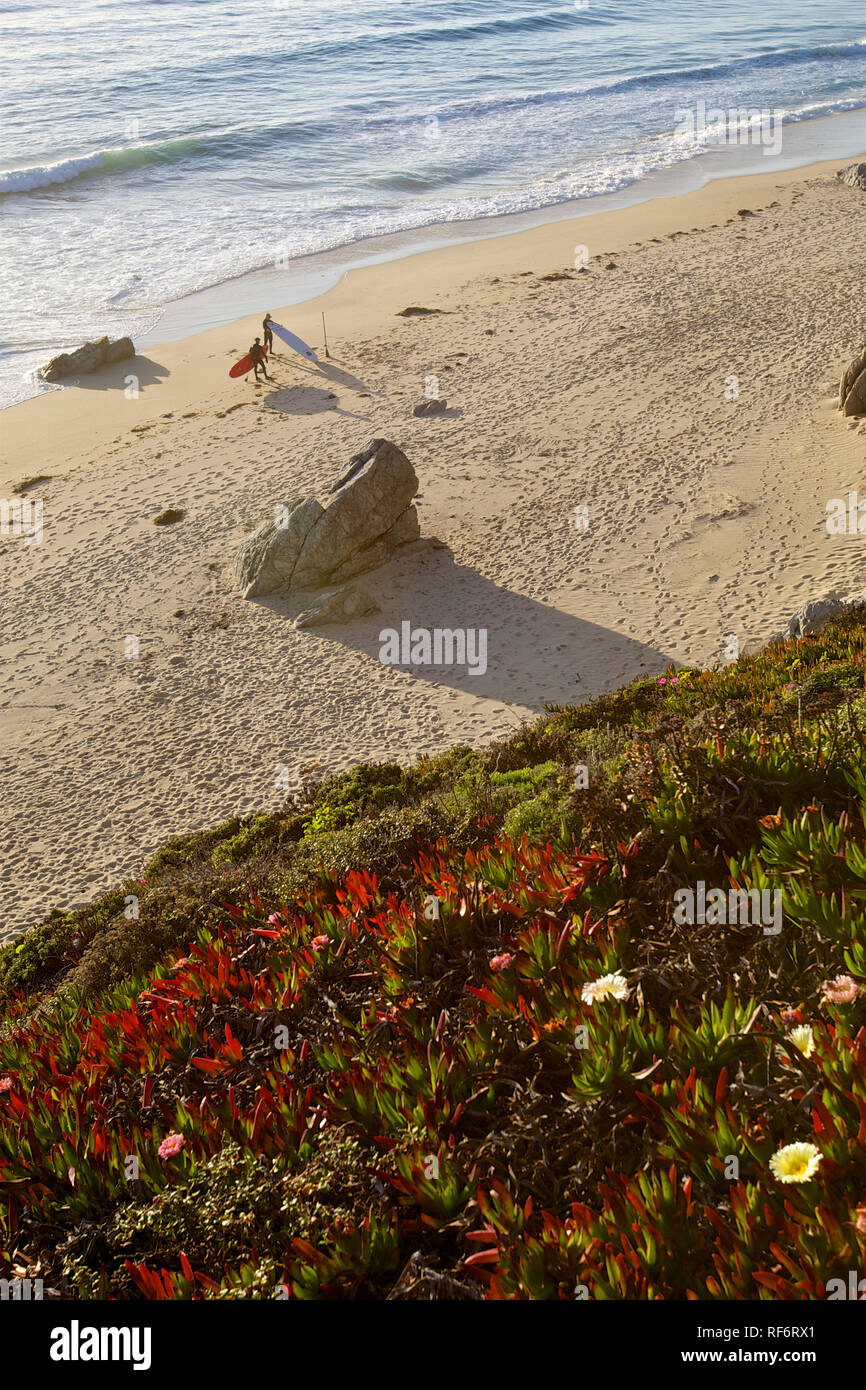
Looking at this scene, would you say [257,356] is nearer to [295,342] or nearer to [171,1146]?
[295,342]

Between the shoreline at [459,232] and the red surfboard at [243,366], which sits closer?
the red surfboard at [243,366]

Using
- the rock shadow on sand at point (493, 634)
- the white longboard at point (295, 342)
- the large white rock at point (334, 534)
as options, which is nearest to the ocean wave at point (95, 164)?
the white longboard at point (295, 342)

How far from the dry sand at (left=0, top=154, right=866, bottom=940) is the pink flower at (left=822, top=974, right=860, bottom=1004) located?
660 centimetres

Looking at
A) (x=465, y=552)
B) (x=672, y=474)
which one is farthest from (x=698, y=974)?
(x=672, y=474)

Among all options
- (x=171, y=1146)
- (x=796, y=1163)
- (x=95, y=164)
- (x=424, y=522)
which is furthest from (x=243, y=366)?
(x=95, y=164)

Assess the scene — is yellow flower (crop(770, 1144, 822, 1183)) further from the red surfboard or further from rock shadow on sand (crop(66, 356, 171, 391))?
rock shadow on sand (crop(66, 356, 171, 391))

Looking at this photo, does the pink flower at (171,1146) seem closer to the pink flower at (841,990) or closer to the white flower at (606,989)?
the white flower at (606,989)

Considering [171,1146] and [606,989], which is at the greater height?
[606,989]

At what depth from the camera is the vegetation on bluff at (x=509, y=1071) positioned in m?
2.54

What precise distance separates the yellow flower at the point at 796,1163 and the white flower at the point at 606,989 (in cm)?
74

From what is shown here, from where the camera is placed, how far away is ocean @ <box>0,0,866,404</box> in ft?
84.9

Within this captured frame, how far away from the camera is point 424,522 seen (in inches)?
541

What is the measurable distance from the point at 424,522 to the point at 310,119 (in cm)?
3146

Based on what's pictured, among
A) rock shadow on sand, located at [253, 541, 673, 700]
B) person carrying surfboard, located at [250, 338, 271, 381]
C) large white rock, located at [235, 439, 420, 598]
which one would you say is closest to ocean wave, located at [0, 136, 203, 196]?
person carrying surfboard, located at [250, 338, 271, 381]
